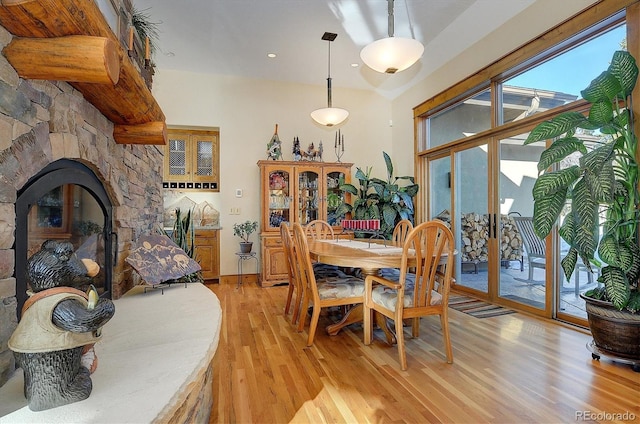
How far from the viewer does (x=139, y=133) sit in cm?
241

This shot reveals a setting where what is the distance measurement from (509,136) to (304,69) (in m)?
2.98

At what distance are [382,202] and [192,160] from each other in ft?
10.2

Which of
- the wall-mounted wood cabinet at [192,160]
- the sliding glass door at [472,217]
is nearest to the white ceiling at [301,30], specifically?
the wall-mounted wood cabinet at [192,160]

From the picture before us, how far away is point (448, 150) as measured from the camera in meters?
4.66

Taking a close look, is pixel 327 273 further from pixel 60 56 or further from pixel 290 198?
pixel 60 56

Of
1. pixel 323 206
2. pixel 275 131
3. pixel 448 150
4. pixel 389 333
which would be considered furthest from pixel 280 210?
pixel 389 333

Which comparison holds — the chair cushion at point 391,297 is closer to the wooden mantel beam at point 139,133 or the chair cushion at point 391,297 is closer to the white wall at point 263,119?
the wooden mantel beam at point 139,133

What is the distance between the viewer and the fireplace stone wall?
1215mm

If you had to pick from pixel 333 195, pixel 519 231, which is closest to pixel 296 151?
pixel 333 195

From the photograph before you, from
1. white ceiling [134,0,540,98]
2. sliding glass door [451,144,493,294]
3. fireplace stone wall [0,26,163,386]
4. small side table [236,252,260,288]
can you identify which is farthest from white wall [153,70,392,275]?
fireplace stone wall [0,26,163,386]

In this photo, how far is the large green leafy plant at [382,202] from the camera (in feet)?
16.3

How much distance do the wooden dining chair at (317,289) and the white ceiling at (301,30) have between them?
8.14ft

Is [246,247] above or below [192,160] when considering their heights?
below

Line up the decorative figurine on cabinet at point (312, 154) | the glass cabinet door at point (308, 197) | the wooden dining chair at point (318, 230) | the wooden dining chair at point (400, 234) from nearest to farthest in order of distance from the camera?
the wooden dining chair at point (400, 234) → the wooden dining chair at point (318, 230) → the glass cabinet door at point (308, 197) → the decorative figurine on cabinet at point (312, 154)
